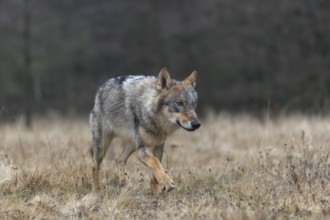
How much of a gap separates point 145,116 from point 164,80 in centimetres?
50

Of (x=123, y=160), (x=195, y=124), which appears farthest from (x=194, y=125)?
(x=123, y=160)

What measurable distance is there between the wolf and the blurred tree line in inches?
330

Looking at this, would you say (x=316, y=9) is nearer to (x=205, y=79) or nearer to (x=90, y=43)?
(x=205, y=79)

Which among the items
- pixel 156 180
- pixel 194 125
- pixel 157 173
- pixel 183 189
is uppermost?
pixel 194 125

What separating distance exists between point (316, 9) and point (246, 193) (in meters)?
6.40

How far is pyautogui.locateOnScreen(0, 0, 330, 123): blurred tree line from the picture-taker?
1961 centimetres

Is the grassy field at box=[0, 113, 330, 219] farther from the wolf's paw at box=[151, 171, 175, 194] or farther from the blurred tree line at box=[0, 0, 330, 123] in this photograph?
the blurred tree line at box=[0, 0, 330, 123]

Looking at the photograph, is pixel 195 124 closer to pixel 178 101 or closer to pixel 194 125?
pixel 194 125

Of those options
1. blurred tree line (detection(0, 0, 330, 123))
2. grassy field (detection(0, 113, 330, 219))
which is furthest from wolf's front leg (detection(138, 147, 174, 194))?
blurred tree line (detection(0, 0, 330, 123))

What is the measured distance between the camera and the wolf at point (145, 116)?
6.94 metres

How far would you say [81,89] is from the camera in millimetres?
28062

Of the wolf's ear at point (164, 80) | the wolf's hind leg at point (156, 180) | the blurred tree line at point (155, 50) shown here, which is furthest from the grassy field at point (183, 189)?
the blurred tree line at point (155, 50)

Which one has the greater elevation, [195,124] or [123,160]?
[195,124]

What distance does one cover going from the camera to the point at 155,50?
2636 centimetres
